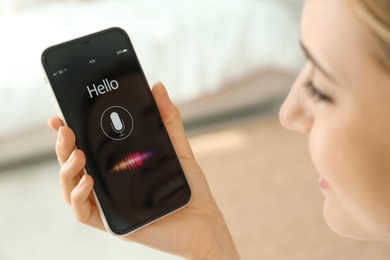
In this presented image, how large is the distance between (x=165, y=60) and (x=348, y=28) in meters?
0.84

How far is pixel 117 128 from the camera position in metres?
0.74

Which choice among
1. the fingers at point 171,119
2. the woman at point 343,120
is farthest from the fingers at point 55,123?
the fingers at point 171,119

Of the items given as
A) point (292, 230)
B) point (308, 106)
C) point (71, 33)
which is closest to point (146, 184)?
point (308, 106)

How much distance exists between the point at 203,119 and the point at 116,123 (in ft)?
→ 2.45

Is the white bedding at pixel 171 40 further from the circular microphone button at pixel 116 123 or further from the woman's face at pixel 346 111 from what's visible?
the woman's face at pixel 346 111

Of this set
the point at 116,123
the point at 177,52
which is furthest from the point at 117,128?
the point at 177,52

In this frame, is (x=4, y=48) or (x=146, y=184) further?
(x=4, y=48)

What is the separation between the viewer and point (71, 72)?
71 centimetres

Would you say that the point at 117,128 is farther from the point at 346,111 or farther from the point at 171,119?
the point at 346,111

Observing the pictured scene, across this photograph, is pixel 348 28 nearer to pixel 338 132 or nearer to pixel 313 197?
pixel 338 132

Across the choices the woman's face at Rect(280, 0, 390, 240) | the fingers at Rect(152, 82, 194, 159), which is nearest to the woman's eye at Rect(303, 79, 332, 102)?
the woman's face at Rect(280, 0, 390, 240)

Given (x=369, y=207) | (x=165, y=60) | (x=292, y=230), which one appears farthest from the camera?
(x=165, y=60)

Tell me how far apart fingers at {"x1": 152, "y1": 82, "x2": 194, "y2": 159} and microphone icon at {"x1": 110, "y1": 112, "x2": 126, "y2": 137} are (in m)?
0.06

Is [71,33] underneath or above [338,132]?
underneath
